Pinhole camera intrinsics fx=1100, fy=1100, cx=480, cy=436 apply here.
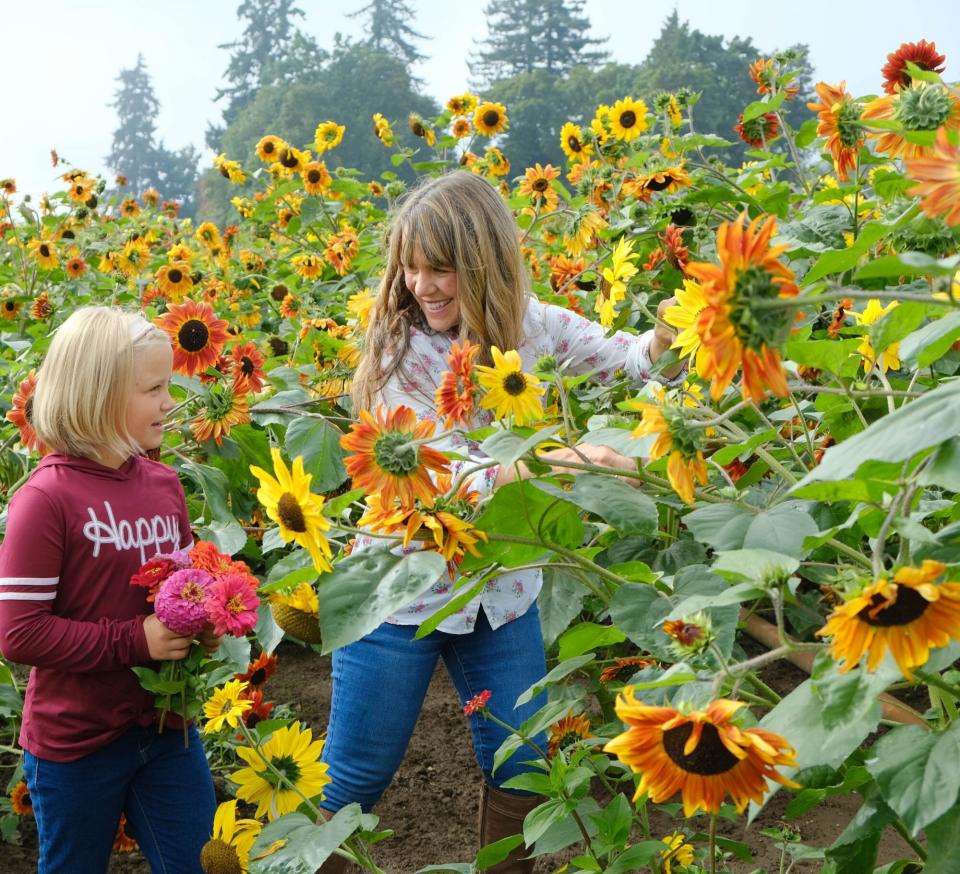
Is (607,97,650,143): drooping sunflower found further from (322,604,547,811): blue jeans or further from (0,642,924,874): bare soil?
(322,604,547,811): blue jeans

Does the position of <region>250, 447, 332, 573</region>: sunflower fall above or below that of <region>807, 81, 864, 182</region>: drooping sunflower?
below

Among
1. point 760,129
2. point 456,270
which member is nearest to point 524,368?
point 456,270

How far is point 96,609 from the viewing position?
1871 millimetres

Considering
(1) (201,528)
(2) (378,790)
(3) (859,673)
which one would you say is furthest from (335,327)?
(3) (859,673)

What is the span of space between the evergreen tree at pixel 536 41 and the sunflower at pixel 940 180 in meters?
44.3

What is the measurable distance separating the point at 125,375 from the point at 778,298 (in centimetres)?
147

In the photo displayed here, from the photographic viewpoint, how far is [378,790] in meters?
2.15

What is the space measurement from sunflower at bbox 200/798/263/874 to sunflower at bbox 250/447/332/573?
2.38 feet

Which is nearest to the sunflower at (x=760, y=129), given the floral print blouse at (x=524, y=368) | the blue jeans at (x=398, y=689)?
the floral print blouse at (x=524, y=368)

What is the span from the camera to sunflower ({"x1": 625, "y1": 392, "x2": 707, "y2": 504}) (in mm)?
1030

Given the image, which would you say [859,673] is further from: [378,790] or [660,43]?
[660,43]

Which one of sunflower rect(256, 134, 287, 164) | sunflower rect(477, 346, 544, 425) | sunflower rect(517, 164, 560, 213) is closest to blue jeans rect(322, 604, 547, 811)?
sunflower rect(477, 346, 544, 425)

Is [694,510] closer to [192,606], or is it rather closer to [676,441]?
[676,441]

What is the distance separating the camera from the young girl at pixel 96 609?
5.88 feet
